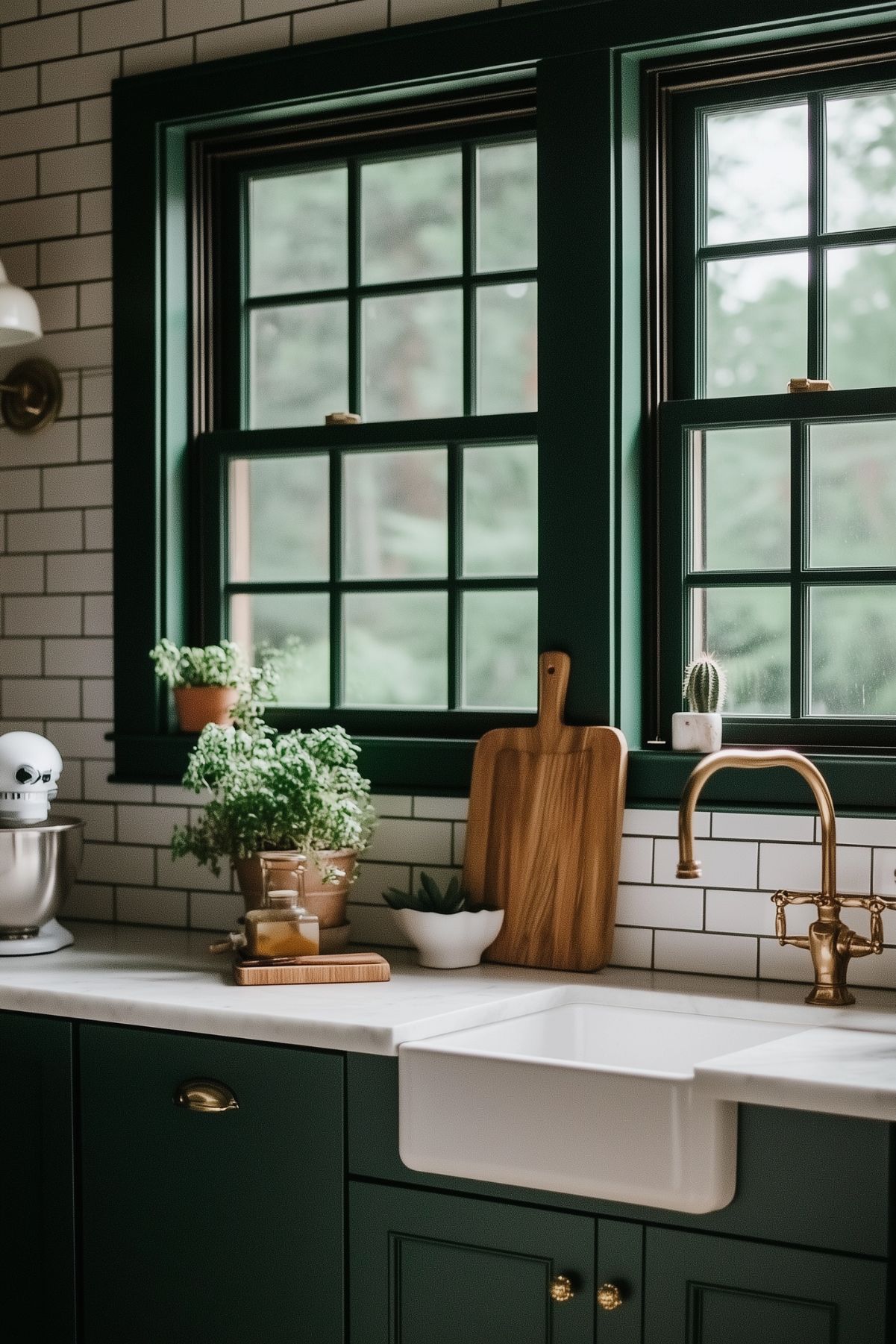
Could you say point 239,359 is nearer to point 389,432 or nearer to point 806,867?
point 389,432

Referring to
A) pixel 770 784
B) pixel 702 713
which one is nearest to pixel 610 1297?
pixel 770 784

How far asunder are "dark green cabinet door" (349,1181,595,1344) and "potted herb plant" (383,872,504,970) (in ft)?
1.92

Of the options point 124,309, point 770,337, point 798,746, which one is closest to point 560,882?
point 798,746

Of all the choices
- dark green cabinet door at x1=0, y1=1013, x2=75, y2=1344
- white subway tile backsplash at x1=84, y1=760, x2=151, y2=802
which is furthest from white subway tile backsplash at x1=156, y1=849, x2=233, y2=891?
dark green cabinet door at x1=0, y1=1013, x2=75, y2=1344

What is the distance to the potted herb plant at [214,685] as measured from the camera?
10.9 feet

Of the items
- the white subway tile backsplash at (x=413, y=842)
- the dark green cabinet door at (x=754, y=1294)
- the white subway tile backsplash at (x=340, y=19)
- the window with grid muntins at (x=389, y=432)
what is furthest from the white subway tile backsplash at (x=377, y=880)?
the white subway tile backsplash at (x=340, y=19)

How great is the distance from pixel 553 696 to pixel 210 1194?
1.12 meters

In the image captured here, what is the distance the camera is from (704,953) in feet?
9.46

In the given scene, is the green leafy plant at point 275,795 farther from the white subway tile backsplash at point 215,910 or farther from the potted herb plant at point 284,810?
the white subway tile backsplash at point 215,910

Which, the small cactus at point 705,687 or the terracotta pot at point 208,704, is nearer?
the small cactus at point 705,687

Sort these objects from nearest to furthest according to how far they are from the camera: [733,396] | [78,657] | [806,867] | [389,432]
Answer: [806,867] < [733,396] < [389,432] < [78,657]

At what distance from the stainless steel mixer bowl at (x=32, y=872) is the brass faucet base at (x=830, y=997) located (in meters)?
1.49

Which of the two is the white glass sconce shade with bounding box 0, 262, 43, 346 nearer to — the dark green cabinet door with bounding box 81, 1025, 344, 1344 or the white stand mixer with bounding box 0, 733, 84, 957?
the white stand mixer with bounding box 0, 733, 84, 957

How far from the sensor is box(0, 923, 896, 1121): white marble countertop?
2074 mm
